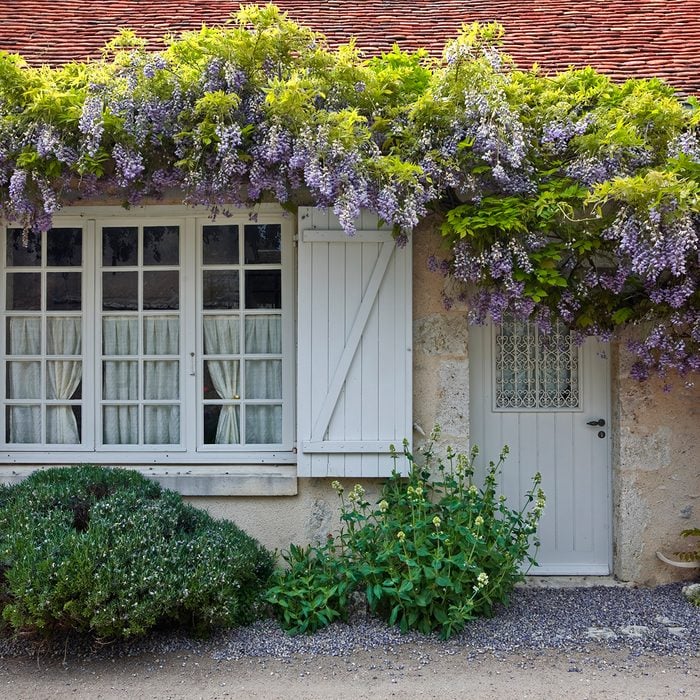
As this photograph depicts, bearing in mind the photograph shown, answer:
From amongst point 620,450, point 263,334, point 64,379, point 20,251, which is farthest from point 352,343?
point 20,251

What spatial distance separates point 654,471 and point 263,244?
2.97m

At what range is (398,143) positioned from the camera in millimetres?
4484

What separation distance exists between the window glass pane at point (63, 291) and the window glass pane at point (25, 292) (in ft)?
0.26

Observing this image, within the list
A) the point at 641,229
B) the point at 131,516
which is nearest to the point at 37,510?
the point at 131,516

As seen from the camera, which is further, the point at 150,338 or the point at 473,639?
the point at 150,338

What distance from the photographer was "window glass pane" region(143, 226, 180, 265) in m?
5.11

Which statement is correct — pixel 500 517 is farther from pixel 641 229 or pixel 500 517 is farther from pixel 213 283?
pixel 213 283

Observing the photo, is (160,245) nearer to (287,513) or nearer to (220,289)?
(220,289)

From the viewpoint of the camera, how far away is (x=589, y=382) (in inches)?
203

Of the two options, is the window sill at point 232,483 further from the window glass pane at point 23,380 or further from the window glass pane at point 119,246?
the window glass pane at point 119,246

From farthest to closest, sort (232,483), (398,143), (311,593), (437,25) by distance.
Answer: (437,25)
(232,483)
(398,143)
(311,593)

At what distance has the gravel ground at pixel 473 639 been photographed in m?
3.98

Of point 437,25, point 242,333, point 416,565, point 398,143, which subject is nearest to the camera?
point 416,565

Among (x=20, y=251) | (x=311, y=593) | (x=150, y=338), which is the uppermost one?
(x=20, y=251)
